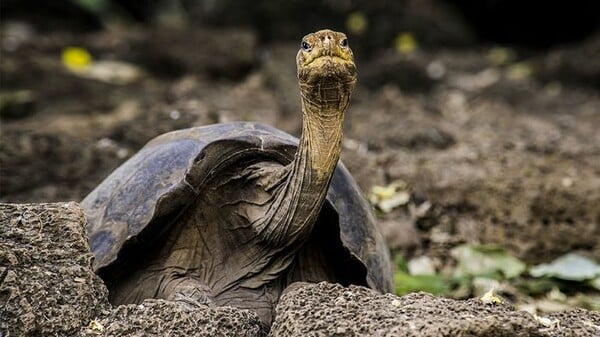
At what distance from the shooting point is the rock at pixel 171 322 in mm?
2850

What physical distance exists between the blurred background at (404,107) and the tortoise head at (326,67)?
1.55 m

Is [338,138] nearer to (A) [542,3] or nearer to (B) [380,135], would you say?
(B) [380,135]

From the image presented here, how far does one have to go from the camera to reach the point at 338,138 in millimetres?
3383

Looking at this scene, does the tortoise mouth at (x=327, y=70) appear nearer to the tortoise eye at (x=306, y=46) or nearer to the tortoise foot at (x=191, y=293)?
the tortoise eye at (x=306, y=46)

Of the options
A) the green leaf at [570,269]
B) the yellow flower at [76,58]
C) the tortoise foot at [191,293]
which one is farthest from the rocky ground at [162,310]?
the yellow flower at [76,58]

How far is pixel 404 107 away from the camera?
835 centimetres

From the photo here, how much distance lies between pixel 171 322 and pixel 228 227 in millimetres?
871

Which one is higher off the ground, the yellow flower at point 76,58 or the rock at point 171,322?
the rock at point 171,322

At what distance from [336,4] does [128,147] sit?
220 inches

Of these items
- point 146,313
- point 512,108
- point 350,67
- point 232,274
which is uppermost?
point 350,67

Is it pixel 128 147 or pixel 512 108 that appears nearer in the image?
pixel 128 147

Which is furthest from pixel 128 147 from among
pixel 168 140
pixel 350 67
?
pixel 350 67

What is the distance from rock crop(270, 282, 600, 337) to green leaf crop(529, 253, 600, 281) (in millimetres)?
2093

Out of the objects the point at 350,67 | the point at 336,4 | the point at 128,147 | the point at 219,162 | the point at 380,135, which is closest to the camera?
the point at 350,67
